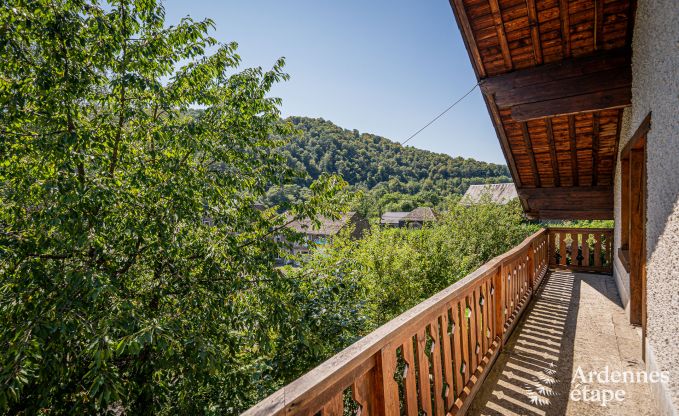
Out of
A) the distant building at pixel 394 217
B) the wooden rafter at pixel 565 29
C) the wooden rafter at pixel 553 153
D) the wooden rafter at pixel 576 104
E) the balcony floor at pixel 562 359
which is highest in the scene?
the wooden rafter at pixel 565 29

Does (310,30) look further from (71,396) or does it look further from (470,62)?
(71,396)

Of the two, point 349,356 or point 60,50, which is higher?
point 60,50

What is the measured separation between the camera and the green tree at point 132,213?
243 centimetres

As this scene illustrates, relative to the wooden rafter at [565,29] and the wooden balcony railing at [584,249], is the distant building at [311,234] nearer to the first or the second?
the wooden rafter at [565,29]

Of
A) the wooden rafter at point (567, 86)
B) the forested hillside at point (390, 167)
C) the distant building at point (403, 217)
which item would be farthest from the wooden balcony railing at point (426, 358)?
the distant building at point (403, 217)

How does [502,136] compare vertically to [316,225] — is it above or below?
above

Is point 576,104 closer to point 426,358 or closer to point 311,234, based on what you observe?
→ point 426,358

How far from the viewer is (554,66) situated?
3.88 metres

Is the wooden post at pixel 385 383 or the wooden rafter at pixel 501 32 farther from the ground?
the wooden rafter at pixel 501 32

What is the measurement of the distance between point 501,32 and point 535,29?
336mm

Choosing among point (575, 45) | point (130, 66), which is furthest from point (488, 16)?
point (130, 66)

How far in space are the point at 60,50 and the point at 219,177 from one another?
1713 millimetres

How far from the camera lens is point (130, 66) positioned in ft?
10.4

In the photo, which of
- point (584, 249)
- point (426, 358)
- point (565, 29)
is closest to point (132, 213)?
point (426, 358)
